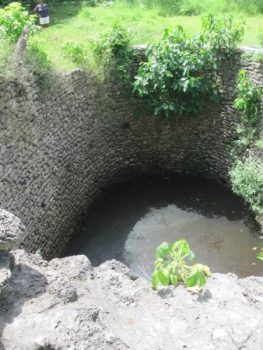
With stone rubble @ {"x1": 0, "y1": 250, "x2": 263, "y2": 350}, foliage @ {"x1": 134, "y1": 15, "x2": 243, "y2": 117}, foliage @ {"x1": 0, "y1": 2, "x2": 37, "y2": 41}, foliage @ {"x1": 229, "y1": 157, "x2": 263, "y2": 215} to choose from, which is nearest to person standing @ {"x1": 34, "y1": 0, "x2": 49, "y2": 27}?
foliage @ {"x1": 0, "y1": 2, "x2": 37, "y2": 41}

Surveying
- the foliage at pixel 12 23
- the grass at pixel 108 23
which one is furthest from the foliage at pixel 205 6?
the foliage at pixel 12 23

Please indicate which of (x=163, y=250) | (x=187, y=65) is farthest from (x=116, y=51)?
(x=163, y=250)

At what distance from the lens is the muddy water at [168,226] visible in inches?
292

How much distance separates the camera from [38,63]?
6.75 meters

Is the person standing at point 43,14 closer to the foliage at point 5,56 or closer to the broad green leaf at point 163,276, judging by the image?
the foliage at point 5,56

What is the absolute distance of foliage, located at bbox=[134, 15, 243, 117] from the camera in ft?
25.9

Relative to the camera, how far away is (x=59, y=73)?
286 inches

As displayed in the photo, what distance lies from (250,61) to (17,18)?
3988 mm

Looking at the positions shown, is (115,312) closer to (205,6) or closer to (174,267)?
Result: (174,267)

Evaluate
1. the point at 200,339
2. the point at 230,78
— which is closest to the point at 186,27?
the point at 230,78

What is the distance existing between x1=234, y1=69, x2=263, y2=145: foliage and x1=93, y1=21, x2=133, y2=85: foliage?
2.04 metres

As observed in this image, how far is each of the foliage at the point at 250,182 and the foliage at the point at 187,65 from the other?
1356 mm

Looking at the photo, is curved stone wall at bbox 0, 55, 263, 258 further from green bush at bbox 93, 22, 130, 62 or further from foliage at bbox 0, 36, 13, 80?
green bush at bbox 93, 22, 130, 62

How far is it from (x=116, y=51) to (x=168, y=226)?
333 cm
